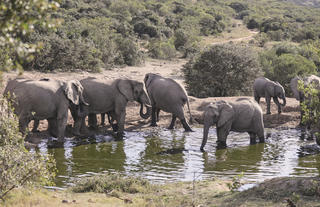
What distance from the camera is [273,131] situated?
15125mm

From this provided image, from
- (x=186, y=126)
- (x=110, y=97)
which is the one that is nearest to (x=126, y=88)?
(x=110, y=97)

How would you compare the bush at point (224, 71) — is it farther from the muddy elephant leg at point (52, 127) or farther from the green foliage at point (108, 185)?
the green foliage at point (108, 185)

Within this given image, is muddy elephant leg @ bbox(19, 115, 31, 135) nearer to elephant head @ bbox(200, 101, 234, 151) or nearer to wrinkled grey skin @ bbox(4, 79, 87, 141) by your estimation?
wrinkled grey skin @ bbox(4, 79, 87, 141)

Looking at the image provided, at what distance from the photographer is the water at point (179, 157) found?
10.2 metres

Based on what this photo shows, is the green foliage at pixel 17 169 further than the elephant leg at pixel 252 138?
No

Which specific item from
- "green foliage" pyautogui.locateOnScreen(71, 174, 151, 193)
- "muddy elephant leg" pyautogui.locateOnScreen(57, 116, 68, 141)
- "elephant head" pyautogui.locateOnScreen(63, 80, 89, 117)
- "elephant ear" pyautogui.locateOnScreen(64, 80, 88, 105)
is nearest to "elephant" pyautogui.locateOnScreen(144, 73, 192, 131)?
"elephant head" pyautogui.locateOnScreen(63, 80, 89, 117)

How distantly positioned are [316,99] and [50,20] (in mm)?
5634

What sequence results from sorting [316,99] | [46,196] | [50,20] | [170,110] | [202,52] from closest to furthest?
1. [50,20]
2. [46,196]
3. [316,99]
4. [170,110]
5. [202,52]

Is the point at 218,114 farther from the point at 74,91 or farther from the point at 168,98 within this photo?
the point at 74,91

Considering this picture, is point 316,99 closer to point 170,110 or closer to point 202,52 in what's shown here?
point 170,110

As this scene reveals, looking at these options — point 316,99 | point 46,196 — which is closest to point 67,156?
point 46,196

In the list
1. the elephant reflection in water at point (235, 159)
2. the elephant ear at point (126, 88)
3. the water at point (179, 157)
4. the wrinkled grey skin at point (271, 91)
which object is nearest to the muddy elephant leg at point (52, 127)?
the water at point (179, 157)

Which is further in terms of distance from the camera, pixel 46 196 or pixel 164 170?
pixel 164 170

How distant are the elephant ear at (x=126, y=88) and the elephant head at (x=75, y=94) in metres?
1.26
